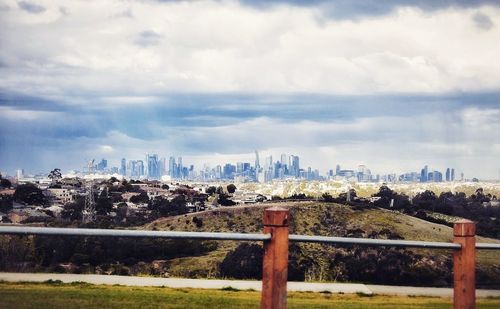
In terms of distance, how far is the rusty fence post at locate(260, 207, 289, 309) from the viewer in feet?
18.5

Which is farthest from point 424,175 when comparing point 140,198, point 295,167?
point 140,198

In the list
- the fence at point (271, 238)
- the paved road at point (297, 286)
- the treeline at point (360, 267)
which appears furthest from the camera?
the treeline at point (360, 267)

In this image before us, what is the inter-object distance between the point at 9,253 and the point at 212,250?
5017 millimetres

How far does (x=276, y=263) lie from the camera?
5.64 metres

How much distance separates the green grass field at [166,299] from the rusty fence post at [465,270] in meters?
0.16

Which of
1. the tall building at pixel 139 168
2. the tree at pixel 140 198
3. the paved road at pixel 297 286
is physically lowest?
the tree at pixel 140 198

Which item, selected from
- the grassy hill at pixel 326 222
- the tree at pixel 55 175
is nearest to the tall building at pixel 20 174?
the tree at pixel 55 175

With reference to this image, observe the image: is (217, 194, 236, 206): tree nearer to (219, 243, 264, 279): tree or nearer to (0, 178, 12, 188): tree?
(0, 178, 12, 188): tree

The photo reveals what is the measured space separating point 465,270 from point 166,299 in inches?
111

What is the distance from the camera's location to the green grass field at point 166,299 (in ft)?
17.4

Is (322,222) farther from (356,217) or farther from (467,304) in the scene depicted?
(467,304)

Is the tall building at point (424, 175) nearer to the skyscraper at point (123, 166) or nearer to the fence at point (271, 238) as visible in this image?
the skyscraper at point (123, 166)

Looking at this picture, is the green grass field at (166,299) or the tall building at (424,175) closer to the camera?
the green grass field at (166,299)

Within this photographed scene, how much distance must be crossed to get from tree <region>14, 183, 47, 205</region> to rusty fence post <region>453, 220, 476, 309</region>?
37936 mm
